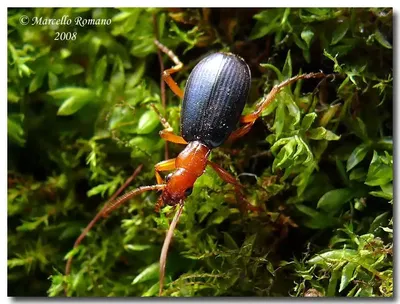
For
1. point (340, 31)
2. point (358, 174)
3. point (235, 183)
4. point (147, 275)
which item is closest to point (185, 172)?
point (235, 183)

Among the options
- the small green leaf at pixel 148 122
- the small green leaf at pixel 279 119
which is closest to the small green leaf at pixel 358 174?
the small green leaf at pixel 279 119

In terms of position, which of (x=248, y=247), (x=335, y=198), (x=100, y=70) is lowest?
(x=248, y=247)

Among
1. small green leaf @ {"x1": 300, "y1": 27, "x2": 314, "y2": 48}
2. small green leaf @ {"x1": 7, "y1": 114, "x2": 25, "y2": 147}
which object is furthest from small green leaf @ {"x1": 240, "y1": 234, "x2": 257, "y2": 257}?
small green leaf @ {"x1": 7, "y1": 114, "x2": 25, "y2": 147}

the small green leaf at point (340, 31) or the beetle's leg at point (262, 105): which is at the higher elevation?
the small green leaf at point (340, 31)

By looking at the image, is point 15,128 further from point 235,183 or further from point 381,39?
point 381,39

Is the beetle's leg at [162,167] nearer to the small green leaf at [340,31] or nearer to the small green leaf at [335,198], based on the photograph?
the small green leaf at [335,198]

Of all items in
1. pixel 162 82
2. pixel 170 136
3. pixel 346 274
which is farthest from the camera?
pixel 162 82
